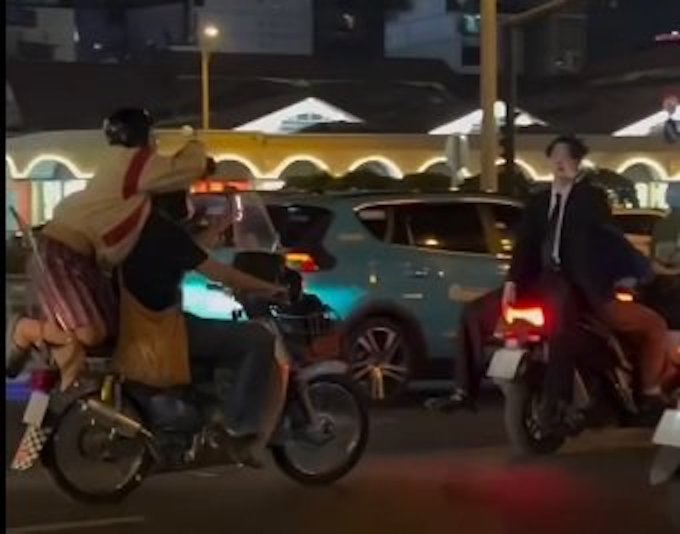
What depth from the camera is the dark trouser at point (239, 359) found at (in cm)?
852

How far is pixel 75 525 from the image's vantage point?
8055mm

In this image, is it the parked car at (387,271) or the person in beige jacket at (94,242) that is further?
the parked car at (387,271)

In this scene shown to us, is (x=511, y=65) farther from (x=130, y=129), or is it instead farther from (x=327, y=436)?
(x=130, y=129)

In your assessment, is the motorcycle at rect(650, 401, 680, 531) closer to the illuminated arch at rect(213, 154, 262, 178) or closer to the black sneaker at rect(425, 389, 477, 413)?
the black sneaker at rect(425, 389, 477, 413)

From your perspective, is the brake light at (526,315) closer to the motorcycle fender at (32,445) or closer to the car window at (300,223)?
the motorcycle fender at (32,445)

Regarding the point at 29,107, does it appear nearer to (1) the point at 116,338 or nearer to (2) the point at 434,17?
(1) the point at 116,338

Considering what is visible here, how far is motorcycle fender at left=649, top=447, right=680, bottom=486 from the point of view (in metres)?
8.45

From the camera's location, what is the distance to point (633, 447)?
10.8m

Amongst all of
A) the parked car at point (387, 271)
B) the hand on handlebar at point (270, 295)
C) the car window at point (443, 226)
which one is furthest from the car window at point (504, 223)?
the hand on handlebar at point (270, 295)

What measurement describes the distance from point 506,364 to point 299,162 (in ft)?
91.9

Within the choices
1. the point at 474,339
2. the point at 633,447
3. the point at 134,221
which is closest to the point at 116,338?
the point at 134,221

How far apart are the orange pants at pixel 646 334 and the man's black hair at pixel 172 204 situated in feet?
8.40

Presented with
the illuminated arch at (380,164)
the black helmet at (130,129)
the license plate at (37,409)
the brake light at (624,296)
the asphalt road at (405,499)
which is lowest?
the asphalt road at (405,499)

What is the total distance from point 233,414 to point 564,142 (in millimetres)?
2619
